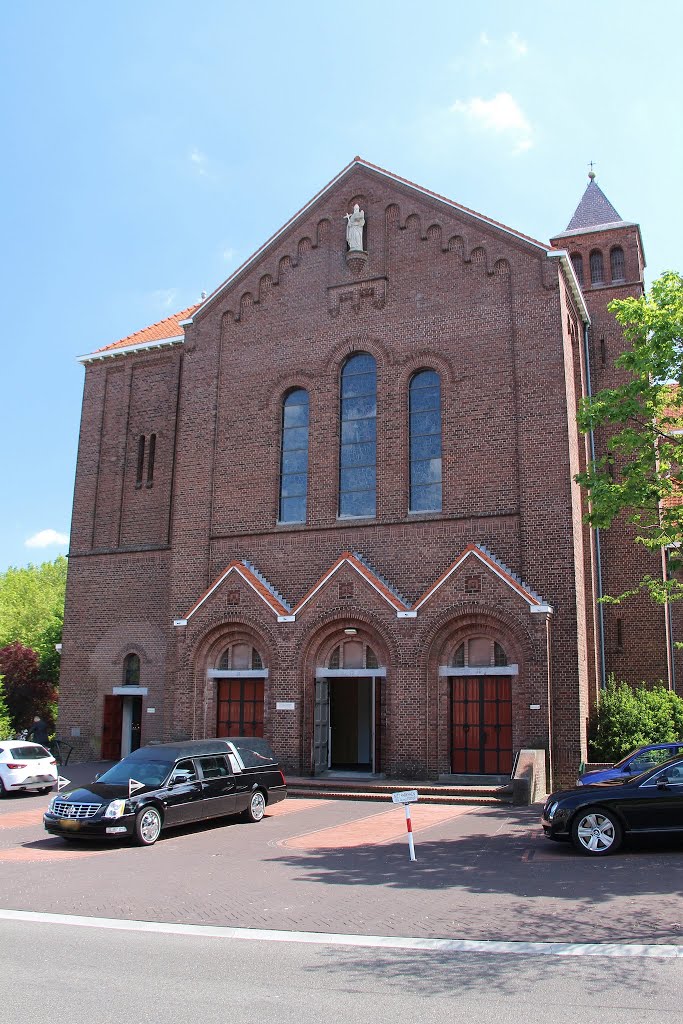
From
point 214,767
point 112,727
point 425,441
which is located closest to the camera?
point 214,767

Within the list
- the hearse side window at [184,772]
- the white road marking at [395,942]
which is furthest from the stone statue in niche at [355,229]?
the white road marking at [395,942]

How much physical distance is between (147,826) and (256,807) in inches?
120

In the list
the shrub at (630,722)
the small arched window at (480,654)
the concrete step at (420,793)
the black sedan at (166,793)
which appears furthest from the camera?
the small arched window at (480,654)

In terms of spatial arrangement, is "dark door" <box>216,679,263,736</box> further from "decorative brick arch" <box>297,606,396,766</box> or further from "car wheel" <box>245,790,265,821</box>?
"car wheel" <box>245,790,265,821</box>

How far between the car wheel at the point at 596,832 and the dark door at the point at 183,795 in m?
6.27

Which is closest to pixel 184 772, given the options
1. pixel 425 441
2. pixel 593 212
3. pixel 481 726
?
pixel 481 726

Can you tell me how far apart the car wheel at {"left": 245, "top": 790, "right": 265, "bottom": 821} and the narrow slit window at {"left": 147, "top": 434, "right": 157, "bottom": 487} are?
1372 cm

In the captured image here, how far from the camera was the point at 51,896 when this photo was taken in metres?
10.2

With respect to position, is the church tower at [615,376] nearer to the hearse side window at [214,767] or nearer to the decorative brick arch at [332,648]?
the decorative brick arch at [332,648]

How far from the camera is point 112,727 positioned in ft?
87.3

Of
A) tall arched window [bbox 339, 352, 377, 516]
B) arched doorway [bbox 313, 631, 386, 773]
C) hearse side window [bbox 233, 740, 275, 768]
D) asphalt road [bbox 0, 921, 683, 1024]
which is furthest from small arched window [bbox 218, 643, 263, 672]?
asphalt road [bbox 0, 921, 683, 1024]

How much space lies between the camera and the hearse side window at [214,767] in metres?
15.3

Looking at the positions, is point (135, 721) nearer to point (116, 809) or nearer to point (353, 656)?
point (353, 656)


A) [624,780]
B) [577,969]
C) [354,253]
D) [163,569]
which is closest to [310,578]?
[163,569]
